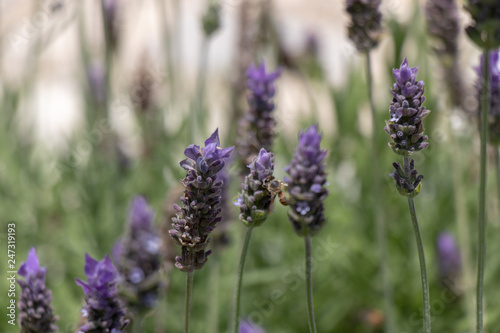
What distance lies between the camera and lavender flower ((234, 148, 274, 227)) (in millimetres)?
828

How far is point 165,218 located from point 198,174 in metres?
0.80

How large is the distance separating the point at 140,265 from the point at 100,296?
14 cm

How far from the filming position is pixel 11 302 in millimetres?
1790

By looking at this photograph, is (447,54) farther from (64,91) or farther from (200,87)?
(64,91)

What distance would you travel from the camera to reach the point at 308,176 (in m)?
0.82

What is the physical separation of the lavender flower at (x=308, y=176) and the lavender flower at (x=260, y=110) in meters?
0.32

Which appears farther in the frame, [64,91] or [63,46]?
[63,46]

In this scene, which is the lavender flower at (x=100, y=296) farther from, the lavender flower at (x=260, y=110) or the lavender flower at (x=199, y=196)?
the lavender flower at (x=260, y=110)

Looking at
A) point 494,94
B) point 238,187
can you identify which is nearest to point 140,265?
point 494,94

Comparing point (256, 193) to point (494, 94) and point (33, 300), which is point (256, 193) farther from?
point (494, 94)

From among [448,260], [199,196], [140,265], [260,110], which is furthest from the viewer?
[448,260]

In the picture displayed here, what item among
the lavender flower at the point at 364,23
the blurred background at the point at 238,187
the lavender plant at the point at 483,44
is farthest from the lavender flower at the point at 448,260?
the lavender plant at the point at 483,44

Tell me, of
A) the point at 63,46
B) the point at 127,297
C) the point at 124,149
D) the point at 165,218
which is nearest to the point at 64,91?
the point at 63,46

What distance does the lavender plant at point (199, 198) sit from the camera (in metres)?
0.80
